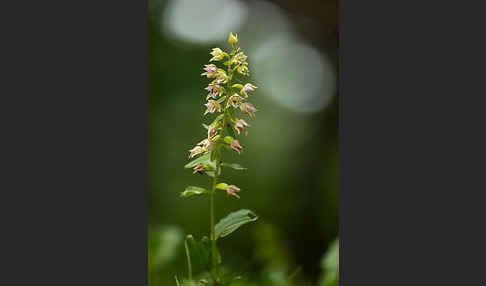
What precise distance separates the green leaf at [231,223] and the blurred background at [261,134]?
7 cm

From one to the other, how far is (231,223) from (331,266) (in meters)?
0.71

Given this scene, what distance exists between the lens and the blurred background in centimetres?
237

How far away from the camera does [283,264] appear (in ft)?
8.27

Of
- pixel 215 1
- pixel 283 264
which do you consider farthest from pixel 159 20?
pixel 283 264

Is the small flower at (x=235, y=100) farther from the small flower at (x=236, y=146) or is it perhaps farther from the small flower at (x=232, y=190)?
the small flower at (x=232, y=190)

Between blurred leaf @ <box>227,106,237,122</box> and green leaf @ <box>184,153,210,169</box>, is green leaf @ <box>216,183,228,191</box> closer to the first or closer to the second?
green leaf @ <box>184,153,210,169</box>

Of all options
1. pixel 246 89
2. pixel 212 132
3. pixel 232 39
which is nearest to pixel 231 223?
pixel 212 132

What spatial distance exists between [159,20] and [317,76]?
1.02 meters

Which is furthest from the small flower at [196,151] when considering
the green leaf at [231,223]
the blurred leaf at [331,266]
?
the blurred leaf at [331,266]

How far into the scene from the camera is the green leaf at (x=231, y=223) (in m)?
2.21

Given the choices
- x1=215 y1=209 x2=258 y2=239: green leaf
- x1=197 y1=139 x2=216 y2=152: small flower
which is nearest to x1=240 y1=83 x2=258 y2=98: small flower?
x1=197 y1=139 x2=216 y2=152: small flower

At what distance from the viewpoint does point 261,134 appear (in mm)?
2486

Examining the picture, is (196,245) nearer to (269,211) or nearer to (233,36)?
(269,211)

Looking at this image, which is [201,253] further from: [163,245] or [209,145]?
[209,145]
